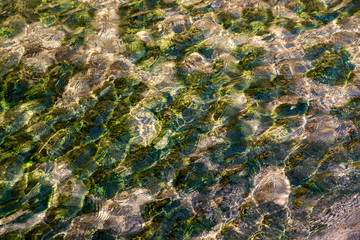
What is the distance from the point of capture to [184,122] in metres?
3.33

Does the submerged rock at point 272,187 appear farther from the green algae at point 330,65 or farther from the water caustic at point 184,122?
the green algae at point 330,65

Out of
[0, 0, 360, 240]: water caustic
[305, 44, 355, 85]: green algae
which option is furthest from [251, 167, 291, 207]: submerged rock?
[305, 44, 355, 85]: green algae

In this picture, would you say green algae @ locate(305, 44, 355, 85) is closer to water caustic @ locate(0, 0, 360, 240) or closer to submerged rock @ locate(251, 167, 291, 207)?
water caustic @ locate(0, 0, 360, 240)

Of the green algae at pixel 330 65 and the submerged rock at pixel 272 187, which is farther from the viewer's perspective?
the green algae at pixel 330 65

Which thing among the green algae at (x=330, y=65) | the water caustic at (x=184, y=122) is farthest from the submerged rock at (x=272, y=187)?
the green algae at (x=330, y=65)

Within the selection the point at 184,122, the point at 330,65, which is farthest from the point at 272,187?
the point at 330,65

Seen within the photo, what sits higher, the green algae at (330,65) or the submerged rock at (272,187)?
the green algae at (330,65)

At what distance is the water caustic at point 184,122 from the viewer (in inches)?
103

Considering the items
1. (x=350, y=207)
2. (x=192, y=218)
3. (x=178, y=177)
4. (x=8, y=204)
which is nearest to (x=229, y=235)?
(x=192, y=218)

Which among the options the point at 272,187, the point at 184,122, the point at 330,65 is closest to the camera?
the point at 272,187

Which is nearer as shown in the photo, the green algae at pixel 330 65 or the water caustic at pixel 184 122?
the water caustic at pixel 184 122

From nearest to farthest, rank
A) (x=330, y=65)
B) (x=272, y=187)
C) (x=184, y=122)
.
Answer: (x=272, y=187)
(x=184, y=122)
(x=330, y=65)

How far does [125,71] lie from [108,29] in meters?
1.03

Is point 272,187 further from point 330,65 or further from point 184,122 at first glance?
point 330,65
